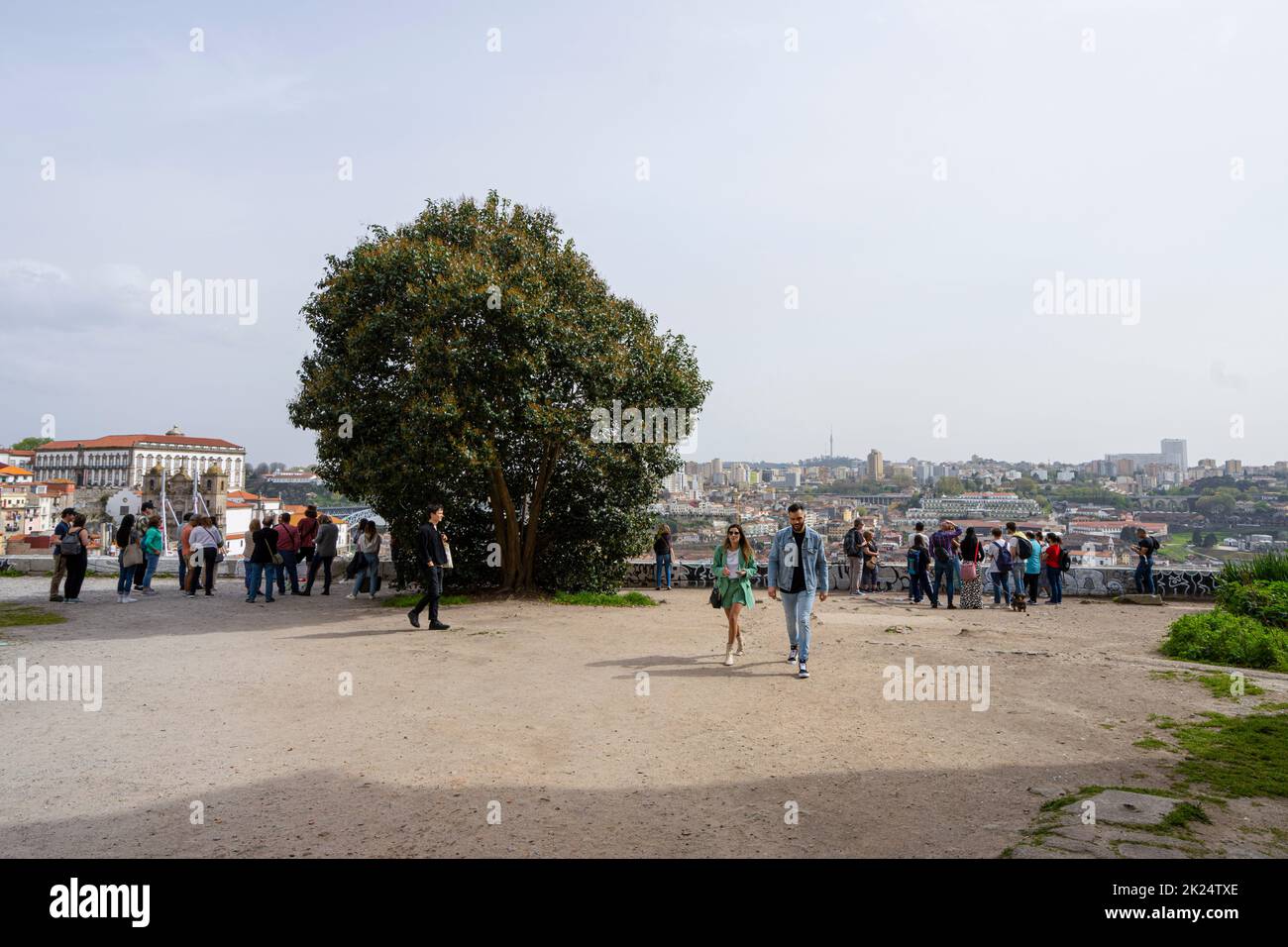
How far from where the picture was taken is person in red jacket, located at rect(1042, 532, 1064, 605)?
17766mm

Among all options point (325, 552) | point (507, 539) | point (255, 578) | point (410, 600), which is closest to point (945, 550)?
point (507, 539)

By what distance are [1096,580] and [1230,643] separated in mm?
8738

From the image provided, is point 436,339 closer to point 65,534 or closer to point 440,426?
point 440,426

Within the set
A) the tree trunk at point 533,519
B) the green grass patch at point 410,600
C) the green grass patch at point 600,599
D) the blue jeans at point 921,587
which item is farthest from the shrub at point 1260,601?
the green grass patch at point 410,600

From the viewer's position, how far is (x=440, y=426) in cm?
1418

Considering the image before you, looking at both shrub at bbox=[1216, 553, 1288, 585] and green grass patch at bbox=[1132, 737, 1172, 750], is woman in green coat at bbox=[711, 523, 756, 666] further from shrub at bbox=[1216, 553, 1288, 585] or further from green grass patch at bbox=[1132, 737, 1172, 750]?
shrub at bbox=[1216, 553, 1288, 585]

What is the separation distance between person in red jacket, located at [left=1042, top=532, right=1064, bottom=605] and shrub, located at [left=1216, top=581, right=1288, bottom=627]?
3313mm

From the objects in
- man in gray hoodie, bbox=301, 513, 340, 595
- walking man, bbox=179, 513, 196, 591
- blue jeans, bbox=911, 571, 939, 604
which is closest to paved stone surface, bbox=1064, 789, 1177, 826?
blue jeans, bbox=911, 571, 939, 604

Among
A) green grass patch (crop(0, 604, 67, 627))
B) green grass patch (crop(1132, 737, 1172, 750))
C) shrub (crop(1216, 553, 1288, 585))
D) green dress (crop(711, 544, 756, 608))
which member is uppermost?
green dress (crop(711, 544, 756, 608))

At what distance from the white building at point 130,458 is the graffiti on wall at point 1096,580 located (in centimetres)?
14942

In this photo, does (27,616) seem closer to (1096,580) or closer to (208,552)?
(208,552)

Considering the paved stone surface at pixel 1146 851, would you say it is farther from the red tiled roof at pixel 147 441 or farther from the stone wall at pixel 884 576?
the red tiled roof at pixel 147 441

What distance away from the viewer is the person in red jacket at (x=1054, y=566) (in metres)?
17.8
